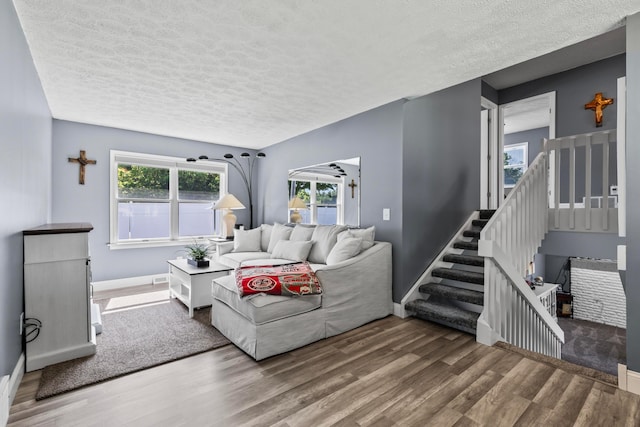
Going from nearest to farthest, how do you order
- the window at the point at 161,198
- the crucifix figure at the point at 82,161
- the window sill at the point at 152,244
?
the crucifix figure at the point at 82,161 → the window sill at the point at 152,244 → the window at the point at 161,198

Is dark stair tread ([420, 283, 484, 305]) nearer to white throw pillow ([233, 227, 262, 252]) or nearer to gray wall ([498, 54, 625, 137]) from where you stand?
white throw pillow ([233, 227, 262, 252])

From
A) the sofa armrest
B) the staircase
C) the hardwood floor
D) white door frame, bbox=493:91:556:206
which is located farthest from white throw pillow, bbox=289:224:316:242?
white door frame, bbox=493:91:556:206

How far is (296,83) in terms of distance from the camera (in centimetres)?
296

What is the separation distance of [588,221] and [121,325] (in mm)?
5093

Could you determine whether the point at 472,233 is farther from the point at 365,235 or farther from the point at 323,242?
the point at 323,242

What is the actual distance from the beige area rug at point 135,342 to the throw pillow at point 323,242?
141cm

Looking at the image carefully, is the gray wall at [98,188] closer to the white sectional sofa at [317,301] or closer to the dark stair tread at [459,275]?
the white sectional sofa at [317,301]

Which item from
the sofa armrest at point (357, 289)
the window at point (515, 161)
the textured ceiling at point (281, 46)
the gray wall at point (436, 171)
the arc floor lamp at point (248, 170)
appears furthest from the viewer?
the window at point (515, 161)

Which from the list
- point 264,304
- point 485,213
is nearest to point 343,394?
point 264,304

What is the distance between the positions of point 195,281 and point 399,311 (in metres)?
2.32

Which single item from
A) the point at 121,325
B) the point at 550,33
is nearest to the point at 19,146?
the point at 121,325

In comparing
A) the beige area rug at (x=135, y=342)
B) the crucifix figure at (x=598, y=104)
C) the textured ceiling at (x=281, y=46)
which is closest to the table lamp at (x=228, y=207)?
the beige area rug at (x=135, y=342)

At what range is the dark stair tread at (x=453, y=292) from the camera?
3168 mm

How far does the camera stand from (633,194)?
196cm
